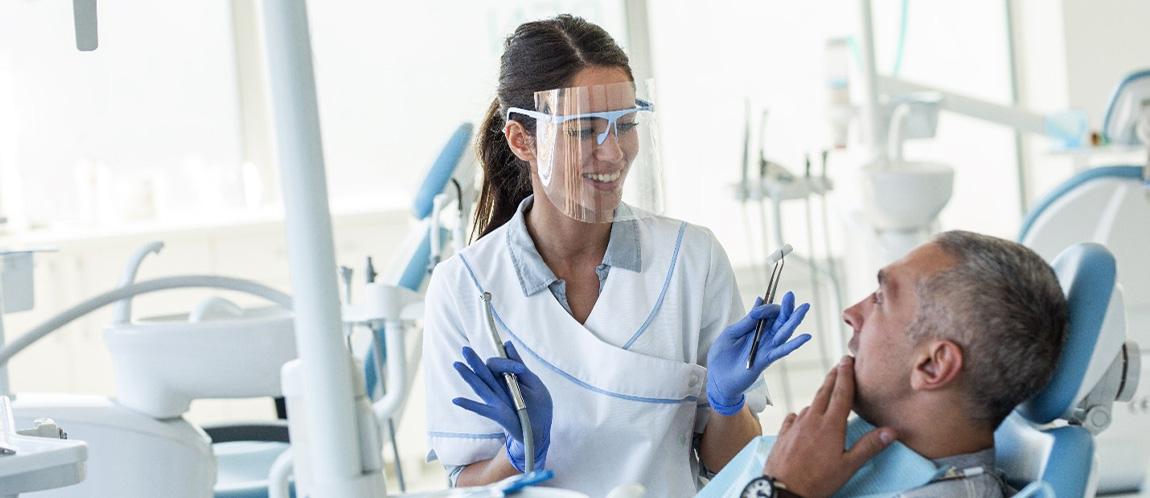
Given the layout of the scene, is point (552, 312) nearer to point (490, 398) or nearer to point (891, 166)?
point (490, 398)

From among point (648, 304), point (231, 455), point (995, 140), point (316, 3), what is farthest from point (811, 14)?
point (648, 304)

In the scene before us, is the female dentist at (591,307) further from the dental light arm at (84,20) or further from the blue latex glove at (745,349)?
the dental light arm at (84,20)

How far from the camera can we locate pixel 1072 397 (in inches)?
48.5

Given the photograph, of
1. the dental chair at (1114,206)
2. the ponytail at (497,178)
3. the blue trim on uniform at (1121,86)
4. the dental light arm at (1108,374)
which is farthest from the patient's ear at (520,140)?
the blue trim on uniform at (1121,86)

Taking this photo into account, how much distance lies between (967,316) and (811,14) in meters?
3.67

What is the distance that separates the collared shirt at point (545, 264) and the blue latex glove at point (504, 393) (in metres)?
0.18

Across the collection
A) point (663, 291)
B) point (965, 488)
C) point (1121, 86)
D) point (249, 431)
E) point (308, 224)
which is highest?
point (1121, 86)

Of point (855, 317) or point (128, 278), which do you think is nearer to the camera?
point (855, 317)

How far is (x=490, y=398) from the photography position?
1.31 m

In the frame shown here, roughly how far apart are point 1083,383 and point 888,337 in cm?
21

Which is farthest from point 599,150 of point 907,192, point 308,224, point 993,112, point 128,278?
point 993,112

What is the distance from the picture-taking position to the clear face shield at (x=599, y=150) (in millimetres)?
1351

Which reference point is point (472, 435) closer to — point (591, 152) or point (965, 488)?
point (591, 152)

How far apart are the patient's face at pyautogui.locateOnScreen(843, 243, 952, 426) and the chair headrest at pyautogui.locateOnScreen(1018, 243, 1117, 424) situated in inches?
5.4
